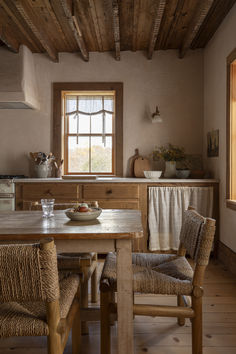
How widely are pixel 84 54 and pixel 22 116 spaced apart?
1.28 metres

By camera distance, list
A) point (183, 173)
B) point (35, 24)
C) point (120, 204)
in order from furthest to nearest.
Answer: point (183, 173), point (120, 204), point (35, 24)

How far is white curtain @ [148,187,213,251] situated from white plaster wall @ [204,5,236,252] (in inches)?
8.4

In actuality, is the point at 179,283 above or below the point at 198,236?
below

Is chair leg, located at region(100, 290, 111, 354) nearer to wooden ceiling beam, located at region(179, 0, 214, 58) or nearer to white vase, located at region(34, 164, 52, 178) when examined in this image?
white vase, located at region(34, 164, 52, 178)

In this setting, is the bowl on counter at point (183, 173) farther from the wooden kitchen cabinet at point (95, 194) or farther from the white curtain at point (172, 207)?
the wooden kitchen cabinet at point (95, 194)

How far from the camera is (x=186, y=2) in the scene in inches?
116

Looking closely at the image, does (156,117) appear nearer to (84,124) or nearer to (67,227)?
(84,124)

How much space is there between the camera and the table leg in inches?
59.5

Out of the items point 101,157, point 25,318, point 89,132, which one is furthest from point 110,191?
point 25,318

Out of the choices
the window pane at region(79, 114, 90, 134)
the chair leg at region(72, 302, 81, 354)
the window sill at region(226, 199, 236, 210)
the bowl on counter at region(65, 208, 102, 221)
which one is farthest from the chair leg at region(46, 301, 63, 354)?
the window pane at region(79, 114, 90, 134)

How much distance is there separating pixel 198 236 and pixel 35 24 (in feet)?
10.1

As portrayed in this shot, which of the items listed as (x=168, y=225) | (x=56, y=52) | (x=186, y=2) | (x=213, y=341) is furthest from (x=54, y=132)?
(x=213, y=341)

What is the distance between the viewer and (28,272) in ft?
3.46

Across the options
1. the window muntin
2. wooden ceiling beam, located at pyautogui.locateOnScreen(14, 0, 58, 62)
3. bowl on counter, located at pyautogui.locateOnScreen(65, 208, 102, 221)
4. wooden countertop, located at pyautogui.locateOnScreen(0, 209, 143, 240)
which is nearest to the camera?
wooden countertop, located at pyautogui.locateOnScreen(0, 209, 143, 240)
